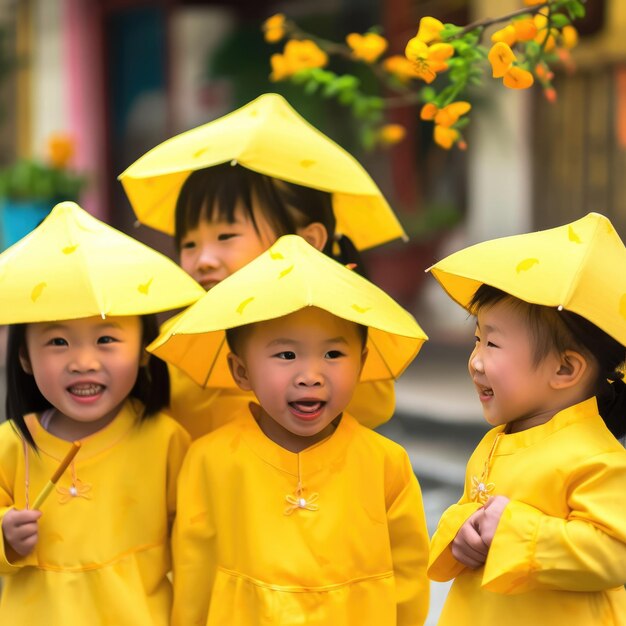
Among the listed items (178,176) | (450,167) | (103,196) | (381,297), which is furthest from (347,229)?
(103,196)

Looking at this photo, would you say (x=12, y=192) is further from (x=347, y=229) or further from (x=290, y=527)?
(x=290, y=527)

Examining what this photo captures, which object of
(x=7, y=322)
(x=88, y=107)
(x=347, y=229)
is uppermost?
(x=88, y=107)

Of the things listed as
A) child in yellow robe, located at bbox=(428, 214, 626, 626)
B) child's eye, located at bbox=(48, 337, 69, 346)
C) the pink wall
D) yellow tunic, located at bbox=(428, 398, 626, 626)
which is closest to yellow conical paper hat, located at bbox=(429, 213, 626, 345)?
child in yellow robe, located at bbox=(428, 214, 626, 626)

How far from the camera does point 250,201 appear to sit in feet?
8.77

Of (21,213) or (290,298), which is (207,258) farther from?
(21,213)

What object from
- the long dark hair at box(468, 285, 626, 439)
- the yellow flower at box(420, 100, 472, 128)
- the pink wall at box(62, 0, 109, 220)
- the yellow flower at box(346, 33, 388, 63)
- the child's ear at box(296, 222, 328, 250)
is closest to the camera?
the long dark hair at box(468, 285, 626, 439)

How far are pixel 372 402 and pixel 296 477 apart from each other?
49 centimetres

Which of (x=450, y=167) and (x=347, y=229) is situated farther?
(x=450, y=167)

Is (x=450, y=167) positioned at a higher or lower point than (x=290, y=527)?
→ higher

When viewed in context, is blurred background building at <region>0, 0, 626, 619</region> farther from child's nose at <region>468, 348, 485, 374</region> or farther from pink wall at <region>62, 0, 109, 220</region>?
child's nose at <region>468, 348, 485, 374</region>

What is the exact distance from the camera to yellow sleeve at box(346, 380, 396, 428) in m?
2.65

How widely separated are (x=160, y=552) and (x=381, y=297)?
698 mm

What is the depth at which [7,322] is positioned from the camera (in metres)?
2.19

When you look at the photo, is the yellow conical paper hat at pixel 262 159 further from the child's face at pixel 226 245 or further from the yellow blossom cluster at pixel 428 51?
the yellow blossom cluster at pixel 428 51
